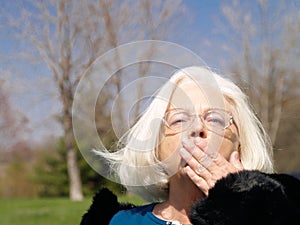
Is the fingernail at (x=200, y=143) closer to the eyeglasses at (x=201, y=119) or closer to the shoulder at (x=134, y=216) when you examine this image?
the eyeglasses at (x=201, y=119)

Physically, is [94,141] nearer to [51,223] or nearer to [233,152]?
[233,152]

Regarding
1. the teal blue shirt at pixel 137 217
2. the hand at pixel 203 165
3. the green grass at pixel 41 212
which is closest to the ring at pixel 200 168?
the hand at pixel 203 165

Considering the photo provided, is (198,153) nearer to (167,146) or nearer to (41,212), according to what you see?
(167,146)

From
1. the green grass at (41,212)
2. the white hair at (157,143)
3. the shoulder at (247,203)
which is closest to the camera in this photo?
the shoulder at (247,203)

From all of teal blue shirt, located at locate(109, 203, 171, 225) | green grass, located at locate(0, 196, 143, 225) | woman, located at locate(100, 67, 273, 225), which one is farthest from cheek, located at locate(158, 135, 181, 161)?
green grass, located at locate(0, 196, 143, 225)

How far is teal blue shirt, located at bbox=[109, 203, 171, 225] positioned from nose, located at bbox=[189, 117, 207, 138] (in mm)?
168

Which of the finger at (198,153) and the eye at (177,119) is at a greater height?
the eye at (177,119)

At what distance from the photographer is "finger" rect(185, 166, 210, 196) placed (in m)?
0.75

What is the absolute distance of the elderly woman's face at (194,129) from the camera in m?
0.75

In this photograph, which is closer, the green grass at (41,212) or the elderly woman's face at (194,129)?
the elderly woman's face at (194,129)

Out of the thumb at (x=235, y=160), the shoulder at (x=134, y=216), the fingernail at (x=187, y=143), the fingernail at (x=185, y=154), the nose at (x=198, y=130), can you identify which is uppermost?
the nose at (x=198, y=130)

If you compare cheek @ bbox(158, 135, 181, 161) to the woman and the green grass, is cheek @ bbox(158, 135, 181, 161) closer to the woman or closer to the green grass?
the woman

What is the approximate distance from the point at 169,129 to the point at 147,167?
90mm

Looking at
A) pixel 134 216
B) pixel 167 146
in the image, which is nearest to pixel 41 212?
pixel 134 216
